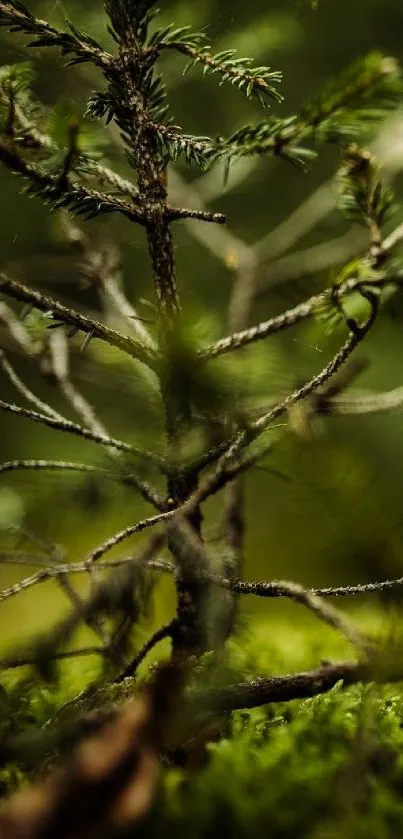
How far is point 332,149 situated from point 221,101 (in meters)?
0.56

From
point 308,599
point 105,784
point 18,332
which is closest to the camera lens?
point 105,784

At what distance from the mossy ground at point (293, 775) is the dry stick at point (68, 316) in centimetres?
22

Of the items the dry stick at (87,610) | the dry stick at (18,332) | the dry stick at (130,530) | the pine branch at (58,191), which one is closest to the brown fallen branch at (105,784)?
the dry stick at (87,610)

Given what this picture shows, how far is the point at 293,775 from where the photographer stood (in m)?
0.42

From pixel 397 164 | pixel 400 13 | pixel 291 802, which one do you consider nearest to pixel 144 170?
pixel 291 802

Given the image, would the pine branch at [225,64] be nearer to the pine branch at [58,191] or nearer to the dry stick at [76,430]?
the pine branch at [58,191]

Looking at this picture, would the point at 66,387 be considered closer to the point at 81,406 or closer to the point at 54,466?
the point at 81,406

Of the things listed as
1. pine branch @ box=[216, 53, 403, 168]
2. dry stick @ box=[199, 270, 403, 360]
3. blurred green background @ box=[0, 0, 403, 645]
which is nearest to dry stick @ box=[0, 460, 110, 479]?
blurred green background @ box=[0, 0, 403, 645]

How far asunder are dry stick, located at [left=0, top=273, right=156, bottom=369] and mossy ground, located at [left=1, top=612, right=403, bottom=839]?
0.22 m

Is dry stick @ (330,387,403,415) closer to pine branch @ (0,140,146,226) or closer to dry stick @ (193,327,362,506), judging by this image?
dry stick @ (193,327,362,506)

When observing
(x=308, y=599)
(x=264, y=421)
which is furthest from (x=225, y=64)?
(x=308, y=599)

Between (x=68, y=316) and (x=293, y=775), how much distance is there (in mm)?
332

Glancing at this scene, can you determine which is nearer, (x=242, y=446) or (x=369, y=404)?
(x=242, y=446)

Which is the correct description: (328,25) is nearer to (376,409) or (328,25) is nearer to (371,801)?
(376,409)
